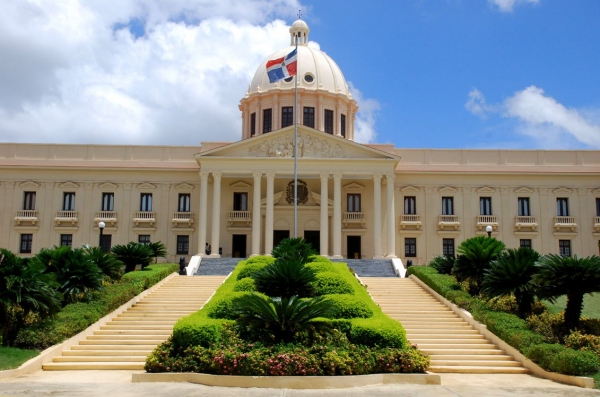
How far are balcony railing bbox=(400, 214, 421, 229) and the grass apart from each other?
32376mm

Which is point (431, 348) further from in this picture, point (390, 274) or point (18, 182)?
point (18, 182)

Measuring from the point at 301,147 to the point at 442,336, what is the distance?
24.5 m

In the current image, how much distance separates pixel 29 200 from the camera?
156ft

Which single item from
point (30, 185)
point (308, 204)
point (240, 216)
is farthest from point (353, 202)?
point (30, 185)

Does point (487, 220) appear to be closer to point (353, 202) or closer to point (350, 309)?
point (353, 202)

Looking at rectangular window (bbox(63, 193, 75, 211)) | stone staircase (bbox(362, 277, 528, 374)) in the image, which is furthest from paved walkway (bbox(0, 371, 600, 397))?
rectangular window (bbox(63, 193, 75, 211))

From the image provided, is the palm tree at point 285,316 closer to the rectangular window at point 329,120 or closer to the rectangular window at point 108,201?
the rectangular window at point 108,201

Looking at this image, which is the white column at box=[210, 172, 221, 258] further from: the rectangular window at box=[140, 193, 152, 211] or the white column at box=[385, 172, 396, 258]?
the white column at box=[385, 172, 396, 258]

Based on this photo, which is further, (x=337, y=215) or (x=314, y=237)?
(x=314, y=237)

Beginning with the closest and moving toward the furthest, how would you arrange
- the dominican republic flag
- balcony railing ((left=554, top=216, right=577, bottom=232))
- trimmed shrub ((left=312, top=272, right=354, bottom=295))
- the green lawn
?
trimmed shrub ((left=312, top=272, right=354, bottom=295)) < the green lawn < the dominican republic flag < balcony railing ((left=554, top=216, right=577, bottom=232))

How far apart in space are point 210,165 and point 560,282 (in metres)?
27.9

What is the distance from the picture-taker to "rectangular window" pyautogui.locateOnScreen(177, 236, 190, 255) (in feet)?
155

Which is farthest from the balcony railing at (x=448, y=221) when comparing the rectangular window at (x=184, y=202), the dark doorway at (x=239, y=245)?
the rectangular window at (x=184, y=202)

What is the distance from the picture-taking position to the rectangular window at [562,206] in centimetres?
4738
